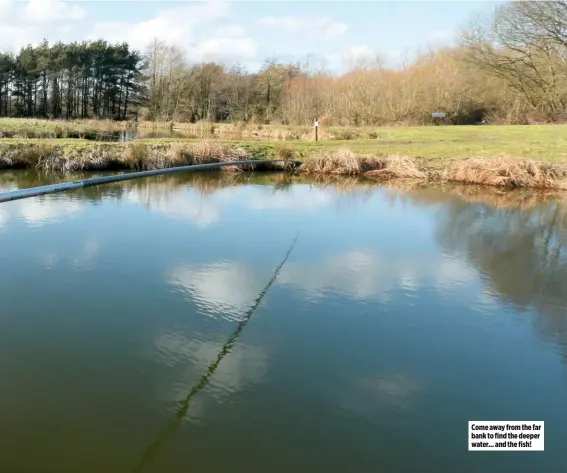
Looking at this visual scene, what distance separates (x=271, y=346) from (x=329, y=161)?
10527 millimetres

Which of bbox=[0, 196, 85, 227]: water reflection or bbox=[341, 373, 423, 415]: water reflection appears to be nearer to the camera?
bbox=[341, 373, 423, 415]: water reflection

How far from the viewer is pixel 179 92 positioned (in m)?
34.7

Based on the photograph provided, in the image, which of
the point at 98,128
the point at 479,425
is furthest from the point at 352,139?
the point at 479,425

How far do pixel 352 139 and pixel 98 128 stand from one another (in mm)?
9695

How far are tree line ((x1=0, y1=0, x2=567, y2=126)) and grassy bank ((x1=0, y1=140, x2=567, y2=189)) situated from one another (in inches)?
477

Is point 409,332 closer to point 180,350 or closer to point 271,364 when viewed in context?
point 271,364

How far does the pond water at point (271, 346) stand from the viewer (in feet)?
8.91

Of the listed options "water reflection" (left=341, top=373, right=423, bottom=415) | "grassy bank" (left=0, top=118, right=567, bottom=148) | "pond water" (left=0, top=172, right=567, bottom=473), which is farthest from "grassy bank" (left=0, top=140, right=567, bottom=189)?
"water reflection" (left=341, top=373, right=423, bottom=415)

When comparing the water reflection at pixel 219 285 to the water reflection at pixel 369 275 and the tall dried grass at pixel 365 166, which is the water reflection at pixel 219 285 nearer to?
the water reflection at pixel 369 275

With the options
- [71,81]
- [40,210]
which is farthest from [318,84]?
[40,210]

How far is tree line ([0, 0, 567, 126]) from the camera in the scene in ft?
81.1

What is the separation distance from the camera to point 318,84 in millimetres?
31047

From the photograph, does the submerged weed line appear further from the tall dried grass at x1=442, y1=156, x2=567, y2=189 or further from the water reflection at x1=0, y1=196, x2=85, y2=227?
the tall dried grass at x1=442, y1=156, x2=567, y2=189

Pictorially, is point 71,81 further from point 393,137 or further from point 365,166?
point 365,166
